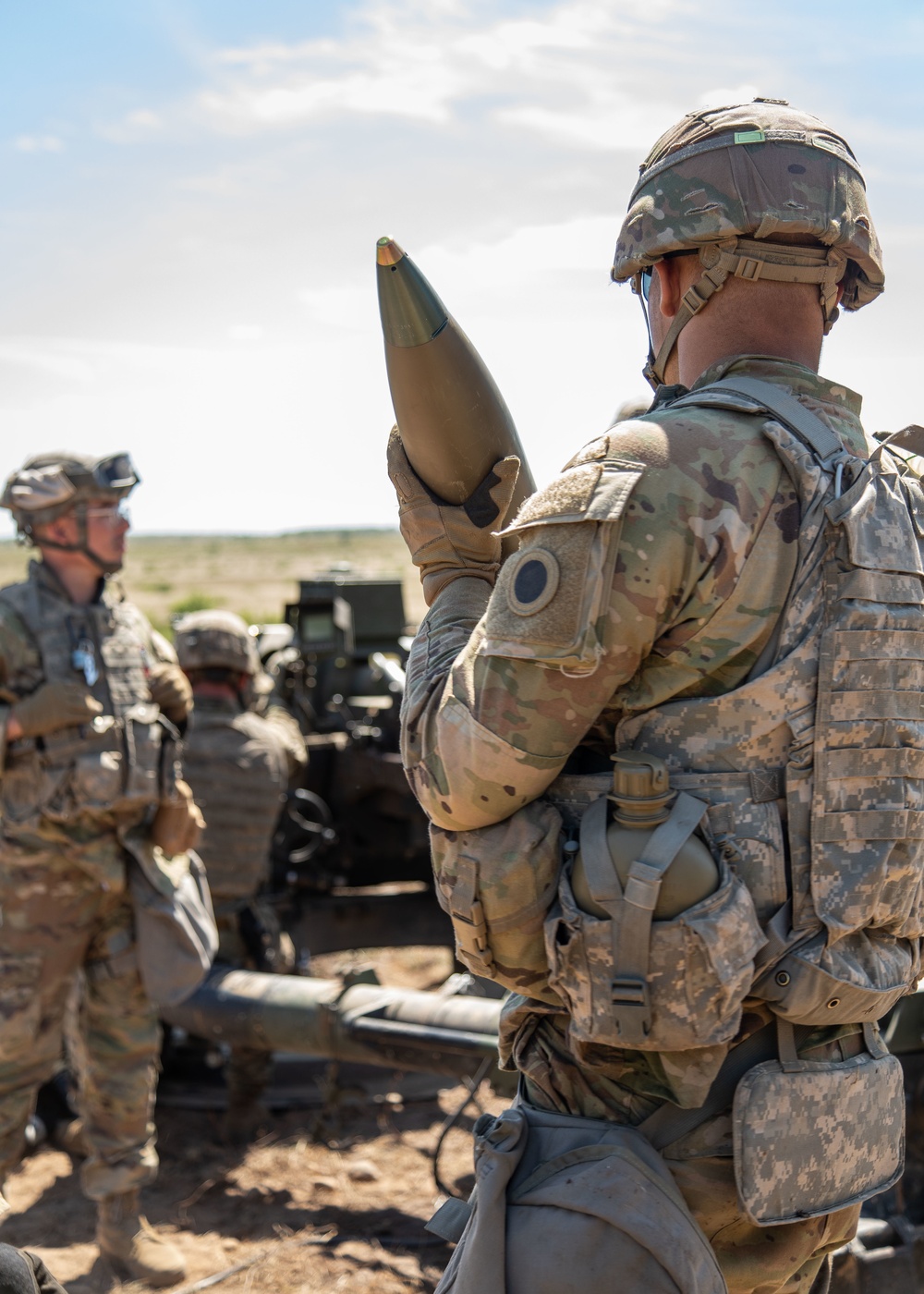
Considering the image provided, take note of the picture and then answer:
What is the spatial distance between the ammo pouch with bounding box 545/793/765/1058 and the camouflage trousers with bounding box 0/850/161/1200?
3.09m

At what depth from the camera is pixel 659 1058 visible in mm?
1893

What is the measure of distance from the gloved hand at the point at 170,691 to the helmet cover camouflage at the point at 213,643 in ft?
3.62

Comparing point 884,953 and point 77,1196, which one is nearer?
point 884,953

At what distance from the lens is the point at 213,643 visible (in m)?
6.11

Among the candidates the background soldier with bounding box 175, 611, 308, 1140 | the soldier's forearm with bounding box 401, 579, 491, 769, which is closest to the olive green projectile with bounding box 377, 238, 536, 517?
the soldier's forearm with bounding box 401, 579, 491, 769

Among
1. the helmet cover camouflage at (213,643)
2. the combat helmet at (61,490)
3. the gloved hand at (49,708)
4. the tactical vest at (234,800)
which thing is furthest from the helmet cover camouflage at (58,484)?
the tactical vest at (234,800)

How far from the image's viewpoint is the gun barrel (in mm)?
4688

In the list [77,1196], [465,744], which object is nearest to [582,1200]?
[465,744]

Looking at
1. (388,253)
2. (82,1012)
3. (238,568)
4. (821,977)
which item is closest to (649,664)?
(821,977)

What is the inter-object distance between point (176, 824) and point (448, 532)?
2.81m

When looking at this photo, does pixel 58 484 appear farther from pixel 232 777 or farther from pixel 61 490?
pixel 232 777

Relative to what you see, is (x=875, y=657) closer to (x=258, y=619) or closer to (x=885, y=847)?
(x=885, y=847)

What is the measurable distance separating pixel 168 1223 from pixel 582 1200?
3678mm

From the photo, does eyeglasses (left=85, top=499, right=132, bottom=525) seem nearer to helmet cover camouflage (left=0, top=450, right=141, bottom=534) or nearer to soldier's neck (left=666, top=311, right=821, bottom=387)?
helmet cover camouflage (left=0, top=450, right=141, bottom=534)
